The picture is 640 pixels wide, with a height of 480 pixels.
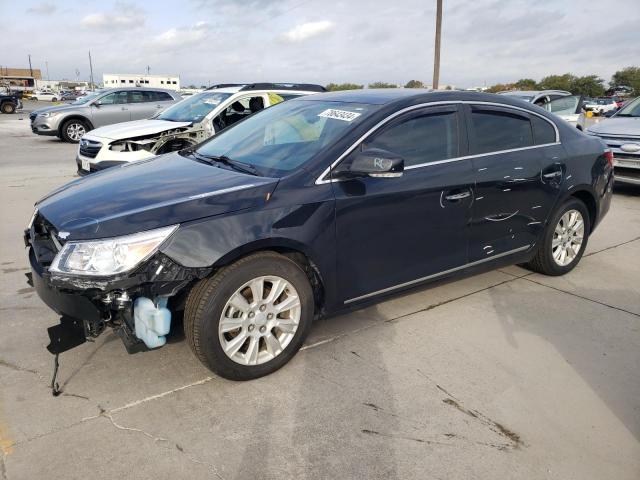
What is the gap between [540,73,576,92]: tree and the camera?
6375cm

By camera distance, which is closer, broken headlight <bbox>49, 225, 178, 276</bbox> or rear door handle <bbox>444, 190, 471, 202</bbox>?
broken headlight <bbox>49, 225, 178, 276</bbox>

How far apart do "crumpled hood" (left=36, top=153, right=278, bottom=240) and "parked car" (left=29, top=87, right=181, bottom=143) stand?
42.0 feet

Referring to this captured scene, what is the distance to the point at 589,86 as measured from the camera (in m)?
67.3

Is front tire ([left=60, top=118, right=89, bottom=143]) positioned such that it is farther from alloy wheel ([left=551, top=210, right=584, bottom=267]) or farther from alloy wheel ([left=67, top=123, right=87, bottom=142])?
alloy wheel ([left=551, top=210, right=584, bottom=267])

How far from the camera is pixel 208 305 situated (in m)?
2.72

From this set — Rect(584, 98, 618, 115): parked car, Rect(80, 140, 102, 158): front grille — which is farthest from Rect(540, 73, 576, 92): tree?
Rect(80, 140, 102, 158): front grille

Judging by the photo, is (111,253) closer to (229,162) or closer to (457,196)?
(229,162)

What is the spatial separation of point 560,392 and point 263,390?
1718 mm

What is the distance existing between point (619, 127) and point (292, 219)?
7887 mm

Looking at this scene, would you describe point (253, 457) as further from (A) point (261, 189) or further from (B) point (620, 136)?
(B) point (620, 136)

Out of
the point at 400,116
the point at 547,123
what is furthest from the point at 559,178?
the point at 400,116

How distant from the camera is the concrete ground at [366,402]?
2381mm

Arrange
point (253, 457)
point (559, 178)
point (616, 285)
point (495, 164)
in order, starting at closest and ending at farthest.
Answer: point (253, 457)
point (495, 164)
point (559, 178)
point (616, 285)

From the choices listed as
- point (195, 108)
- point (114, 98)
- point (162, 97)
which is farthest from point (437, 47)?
point (195, 108)
